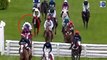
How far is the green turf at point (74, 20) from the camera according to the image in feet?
95.4

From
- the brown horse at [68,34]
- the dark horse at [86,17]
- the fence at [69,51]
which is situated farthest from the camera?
the dark horse at [86,17]

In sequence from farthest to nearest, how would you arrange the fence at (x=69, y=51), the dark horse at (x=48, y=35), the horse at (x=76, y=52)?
the dark horse at (x=48, y=35), the fence at (x=69, y=51), the horse at (x=76, y=52)

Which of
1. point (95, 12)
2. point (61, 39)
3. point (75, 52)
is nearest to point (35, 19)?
point (61, 39)

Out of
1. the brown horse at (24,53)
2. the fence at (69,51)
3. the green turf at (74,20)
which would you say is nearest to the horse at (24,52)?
the brown horse at (24,53)

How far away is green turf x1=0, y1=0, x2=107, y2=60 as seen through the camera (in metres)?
29.1

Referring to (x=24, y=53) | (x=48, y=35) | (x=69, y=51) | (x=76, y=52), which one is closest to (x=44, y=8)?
(x=48, y=35)

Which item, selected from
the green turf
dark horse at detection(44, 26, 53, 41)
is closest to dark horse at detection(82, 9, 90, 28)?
the green turf

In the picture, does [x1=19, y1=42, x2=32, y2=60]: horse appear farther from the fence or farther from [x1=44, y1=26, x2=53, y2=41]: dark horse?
[x1=44, y1=26, x2=53, y2=41]: dark horse

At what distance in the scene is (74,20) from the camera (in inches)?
1362

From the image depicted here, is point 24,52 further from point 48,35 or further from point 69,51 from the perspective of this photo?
point 48,35

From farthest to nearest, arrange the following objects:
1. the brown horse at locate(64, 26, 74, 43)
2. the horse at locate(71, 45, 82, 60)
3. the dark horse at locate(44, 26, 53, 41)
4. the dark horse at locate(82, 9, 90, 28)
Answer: the dark horse at locate(82, 9, 90, 28) < the dark horse at locate(44, 26, 53, 41) < the brown horse at locate(64, 26, 74, 43) < the horse at locate(71, 45, 82, 60)

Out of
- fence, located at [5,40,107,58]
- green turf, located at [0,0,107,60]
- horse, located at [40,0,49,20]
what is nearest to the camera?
fence, located at [5,40,107,58]

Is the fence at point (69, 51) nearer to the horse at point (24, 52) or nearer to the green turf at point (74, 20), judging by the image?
the green turf at point (74, 20)

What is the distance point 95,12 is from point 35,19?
9.74m
